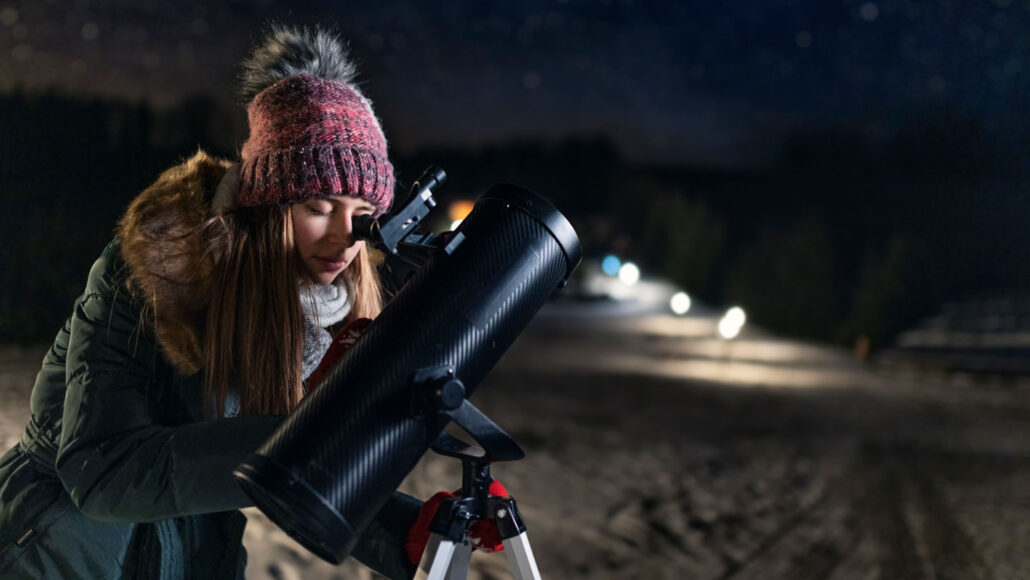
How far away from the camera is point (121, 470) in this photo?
108 cm

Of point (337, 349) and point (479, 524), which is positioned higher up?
point (337, 349)

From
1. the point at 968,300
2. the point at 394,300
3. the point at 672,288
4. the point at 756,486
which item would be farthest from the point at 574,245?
the point at 672,288

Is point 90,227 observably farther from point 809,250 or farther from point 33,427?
point 809,250

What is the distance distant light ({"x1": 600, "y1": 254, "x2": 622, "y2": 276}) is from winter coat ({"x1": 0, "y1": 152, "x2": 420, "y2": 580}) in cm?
3369

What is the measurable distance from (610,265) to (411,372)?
3466cm

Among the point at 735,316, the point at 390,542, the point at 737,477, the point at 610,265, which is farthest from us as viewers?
the point at 610,265

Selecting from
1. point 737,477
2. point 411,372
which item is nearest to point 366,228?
point 411,372

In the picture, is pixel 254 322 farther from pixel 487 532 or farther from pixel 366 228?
pixel 487 532

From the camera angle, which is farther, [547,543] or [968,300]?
[968,300]

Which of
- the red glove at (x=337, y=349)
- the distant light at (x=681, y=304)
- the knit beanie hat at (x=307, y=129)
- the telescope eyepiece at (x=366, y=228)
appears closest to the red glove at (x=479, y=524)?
the red glove at (x=337, y=349)

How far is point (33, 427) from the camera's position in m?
1.35

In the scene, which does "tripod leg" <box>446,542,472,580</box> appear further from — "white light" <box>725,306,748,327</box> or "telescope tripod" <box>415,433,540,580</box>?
"white light" <box>725,306,748,327</box>

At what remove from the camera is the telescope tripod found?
1211 mm

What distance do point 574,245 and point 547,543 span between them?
11.1ft
